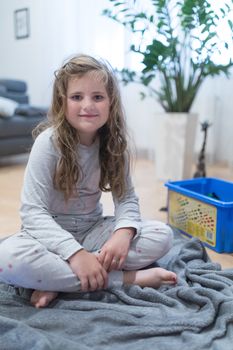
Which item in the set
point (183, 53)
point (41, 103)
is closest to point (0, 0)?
point (41, 103)

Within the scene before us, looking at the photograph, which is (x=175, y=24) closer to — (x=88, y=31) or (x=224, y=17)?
(x=224, y=17)

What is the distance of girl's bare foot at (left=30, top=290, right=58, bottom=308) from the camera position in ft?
2.68

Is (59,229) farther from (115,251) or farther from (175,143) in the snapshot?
(175,143)

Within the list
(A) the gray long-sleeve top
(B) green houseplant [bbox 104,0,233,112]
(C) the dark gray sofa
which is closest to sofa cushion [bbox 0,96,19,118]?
(C) the dark gray sofa

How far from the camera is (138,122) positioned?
9.78 feet

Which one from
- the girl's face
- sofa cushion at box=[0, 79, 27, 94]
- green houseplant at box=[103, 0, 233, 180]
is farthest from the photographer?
sofa cushion at box=[0, 79, 27, 94]

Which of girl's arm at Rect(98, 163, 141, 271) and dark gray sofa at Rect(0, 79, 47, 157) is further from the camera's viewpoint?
dark gray sofa at Rect(0, 79, 47, 157)

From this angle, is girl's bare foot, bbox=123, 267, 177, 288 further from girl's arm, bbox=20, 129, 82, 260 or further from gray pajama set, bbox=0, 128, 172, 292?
girl's arm, bbox=20, 129, 82, 260

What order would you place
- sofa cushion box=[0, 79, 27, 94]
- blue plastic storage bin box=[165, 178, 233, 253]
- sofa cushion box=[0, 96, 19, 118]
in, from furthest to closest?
sofa cushion box=[0, 79, 27, 94], sofa cushion box=[0, 96, 19, 118], blue plastic storage bin box=[165, 178, 233, 253]

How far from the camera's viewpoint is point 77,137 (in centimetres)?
98

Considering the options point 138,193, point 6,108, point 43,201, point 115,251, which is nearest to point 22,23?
point 6,108

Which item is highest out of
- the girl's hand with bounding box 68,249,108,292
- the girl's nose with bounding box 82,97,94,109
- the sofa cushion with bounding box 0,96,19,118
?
the girl's nose with bounding box 82,97,94,109

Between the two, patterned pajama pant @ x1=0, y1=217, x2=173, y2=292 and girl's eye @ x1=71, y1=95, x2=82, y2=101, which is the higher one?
→ girl's eye @ x1=71, y1=95, x2=82, y2=101

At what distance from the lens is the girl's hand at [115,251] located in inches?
34.2
